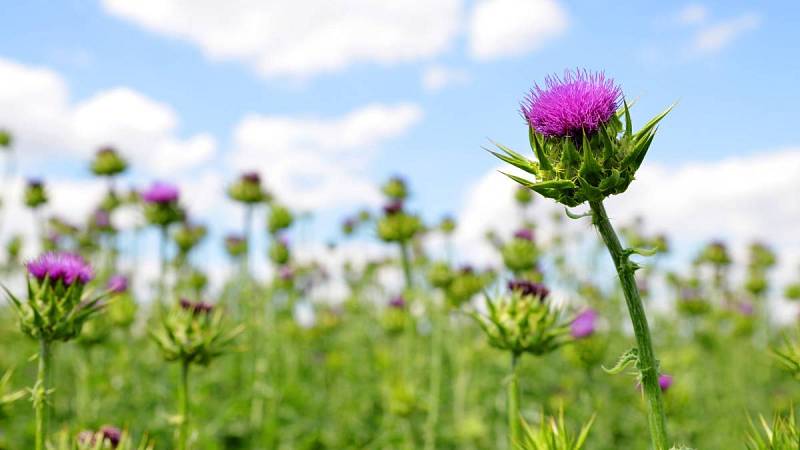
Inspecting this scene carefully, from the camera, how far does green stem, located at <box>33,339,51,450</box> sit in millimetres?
3340

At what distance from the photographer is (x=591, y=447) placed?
26.0ft

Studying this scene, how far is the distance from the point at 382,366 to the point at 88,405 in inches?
156

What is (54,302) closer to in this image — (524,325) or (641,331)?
(524,325)

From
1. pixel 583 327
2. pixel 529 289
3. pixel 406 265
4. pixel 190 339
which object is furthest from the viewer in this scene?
pixel 406 265

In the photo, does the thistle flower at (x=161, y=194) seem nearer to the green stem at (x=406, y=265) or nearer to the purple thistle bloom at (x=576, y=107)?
the green stem at (x=406, y=265)

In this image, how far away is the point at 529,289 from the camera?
190 inches

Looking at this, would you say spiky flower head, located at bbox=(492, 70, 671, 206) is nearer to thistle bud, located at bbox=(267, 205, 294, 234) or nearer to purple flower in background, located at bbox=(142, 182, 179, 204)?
purple flower in background, located at bbox=(142, 182, 179, 204)

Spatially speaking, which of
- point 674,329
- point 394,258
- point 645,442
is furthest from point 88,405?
point 674,329

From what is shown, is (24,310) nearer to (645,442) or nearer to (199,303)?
(199,303)

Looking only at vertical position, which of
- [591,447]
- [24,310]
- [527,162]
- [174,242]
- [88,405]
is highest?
[174,242]

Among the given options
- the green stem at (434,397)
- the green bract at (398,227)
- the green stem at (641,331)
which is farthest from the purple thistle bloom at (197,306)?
the green bract at (398,227)

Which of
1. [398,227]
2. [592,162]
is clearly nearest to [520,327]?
[592,162]

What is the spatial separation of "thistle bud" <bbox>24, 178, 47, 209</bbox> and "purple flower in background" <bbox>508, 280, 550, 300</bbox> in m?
8.62

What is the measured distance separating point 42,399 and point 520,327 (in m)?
2.76
